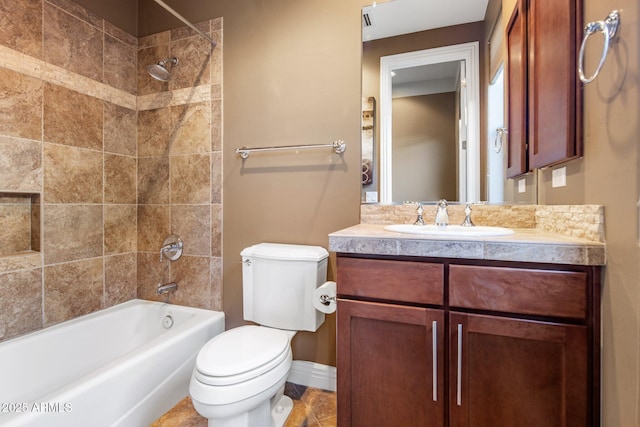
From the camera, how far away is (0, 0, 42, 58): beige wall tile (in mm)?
1444

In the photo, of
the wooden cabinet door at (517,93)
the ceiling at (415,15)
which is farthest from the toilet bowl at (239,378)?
the ceiling at (415,15)

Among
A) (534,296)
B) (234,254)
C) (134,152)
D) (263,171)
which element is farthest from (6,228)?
(534,296)

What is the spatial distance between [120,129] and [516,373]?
2527 mm

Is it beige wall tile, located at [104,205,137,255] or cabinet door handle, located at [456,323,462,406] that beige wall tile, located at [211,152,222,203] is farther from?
cabinet door handle, located at [456,323,462,406]

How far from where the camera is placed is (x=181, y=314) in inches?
75.2

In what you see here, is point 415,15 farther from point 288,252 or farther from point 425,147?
point 288,252

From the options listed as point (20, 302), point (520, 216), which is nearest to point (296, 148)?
point (520, 216)

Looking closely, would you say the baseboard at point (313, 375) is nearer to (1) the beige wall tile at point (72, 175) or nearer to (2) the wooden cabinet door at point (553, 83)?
(2) the wooden cabinet door at point (553, 83)

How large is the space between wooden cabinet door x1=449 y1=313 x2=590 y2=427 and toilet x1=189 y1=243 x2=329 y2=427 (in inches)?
27.8

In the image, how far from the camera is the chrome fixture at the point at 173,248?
1981 mm

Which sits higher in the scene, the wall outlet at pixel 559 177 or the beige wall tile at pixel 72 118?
the beige wall tile at pixel 72 118

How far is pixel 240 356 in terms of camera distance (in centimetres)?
117

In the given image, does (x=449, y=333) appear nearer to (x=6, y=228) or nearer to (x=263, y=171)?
(x=263, y=171)

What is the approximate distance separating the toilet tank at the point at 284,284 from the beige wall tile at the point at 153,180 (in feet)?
2.98
